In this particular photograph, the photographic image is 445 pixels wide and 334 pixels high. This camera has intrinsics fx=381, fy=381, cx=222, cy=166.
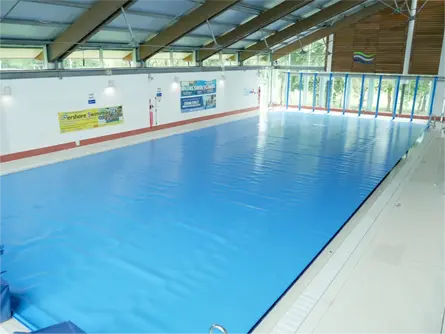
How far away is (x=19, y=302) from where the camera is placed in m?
4.34

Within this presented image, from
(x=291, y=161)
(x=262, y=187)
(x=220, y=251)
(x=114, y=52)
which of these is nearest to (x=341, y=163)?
(x=291, y=161)

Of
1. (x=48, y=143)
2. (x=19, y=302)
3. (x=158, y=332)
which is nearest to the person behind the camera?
(x=158, y=332)

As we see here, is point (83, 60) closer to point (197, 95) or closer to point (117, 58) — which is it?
point (117, 58)

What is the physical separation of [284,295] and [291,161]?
595cm

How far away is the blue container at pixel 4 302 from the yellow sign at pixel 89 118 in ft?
25.7

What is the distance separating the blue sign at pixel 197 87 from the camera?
15.4m

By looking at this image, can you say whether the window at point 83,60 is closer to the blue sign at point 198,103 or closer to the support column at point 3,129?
the support column at point 3,129

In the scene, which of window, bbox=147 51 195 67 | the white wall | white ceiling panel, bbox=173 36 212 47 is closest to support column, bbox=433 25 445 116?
white ceiling panel, bbox=173 36 212 47

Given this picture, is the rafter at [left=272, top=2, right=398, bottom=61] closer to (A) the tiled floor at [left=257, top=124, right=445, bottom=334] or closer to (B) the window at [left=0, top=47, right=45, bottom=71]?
(B) the window at [left=0, top=47, right=45, bottom=71]

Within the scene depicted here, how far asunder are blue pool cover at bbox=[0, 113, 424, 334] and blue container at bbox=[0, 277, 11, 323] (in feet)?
0.47

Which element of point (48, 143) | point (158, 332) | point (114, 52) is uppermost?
point (114, 52)

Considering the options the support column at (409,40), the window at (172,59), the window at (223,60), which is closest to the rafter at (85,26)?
the window at (172,59)

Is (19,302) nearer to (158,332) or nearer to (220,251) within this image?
(158,332)

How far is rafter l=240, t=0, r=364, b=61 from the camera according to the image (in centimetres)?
1541
